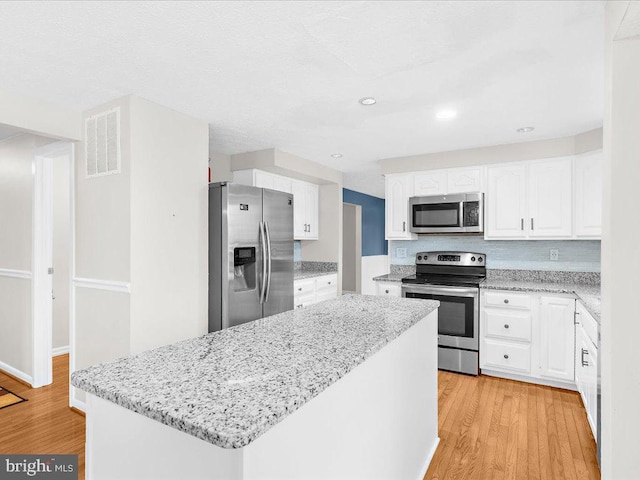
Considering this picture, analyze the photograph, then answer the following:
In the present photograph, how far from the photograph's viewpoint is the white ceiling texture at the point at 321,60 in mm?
1634

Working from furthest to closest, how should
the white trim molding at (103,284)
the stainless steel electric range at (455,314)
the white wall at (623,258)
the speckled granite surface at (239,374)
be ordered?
the stainless steel electric range at (455,314), the white trim molding at (103,284), the white wall at (623,258), the speckled granite surface at (239,374)

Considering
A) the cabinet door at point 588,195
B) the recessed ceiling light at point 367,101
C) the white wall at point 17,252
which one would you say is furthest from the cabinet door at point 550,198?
the white wall at point 17,252

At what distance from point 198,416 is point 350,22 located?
1.65m

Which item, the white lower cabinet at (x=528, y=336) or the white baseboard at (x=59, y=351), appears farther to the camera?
the white baseboard at (x=59, y=351)

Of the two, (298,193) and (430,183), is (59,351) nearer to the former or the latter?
(298,193)

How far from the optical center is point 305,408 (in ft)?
3.30

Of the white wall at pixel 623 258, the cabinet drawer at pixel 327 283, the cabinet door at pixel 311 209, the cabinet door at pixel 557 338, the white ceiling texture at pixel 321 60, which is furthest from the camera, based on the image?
the cabinet door at pixel 311 209

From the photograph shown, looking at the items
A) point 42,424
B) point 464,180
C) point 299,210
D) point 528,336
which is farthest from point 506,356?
point 42,424

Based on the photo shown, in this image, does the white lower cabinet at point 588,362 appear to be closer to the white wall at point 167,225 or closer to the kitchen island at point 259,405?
the kitchen island at point 259,405

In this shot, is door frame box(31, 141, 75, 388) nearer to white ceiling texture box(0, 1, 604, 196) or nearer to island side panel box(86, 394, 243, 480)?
white ceiling texture box(0, 1, 604, 196)

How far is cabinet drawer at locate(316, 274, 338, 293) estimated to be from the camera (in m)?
4.69

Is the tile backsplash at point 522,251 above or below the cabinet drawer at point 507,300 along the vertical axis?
above

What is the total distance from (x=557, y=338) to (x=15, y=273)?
4.98 metres

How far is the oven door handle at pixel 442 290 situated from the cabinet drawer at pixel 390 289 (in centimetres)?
7
